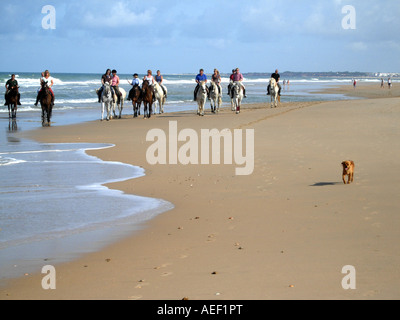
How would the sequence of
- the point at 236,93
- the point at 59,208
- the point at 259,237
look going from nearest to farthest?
the point at 259,237, the point at 59,208, the point at 236,93

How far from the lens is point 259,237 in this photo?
20.9ft

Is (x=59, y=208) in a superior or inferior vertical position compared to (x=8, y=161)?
inferior

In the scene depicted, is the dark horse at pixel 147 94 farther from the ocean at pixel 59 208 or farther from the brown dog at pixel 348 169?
the brown dog at pixel 348 169

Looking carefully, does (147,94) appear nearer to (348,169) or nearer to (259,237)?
(348,169)

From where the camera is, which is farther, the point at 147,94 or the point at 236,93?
the point at 236,93

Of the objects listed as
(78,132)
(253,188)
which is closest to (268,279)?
(253,188)

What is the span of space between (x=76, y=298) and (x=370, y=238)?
9.83 feet

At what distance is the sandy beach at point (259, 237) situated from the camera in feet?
15.8

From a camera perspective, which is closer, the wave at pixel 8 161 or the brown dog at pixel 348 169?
the brown dog at pixel 348 169

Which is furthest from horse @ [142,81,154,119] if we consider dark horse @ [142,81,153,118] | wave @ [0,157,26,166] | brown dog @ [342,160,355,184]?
brown dog @ [342,160,355,184]

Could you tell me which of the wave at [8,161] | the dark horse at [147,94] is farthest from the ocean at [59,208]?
the dark horse at [147,94]

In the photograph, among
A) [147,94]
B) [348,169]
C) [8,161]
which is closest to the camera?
[348,169]

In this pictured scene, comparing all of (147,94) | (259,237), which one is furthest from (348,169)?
(147,94)

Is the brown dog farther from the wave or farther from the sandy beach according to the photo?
the wave
